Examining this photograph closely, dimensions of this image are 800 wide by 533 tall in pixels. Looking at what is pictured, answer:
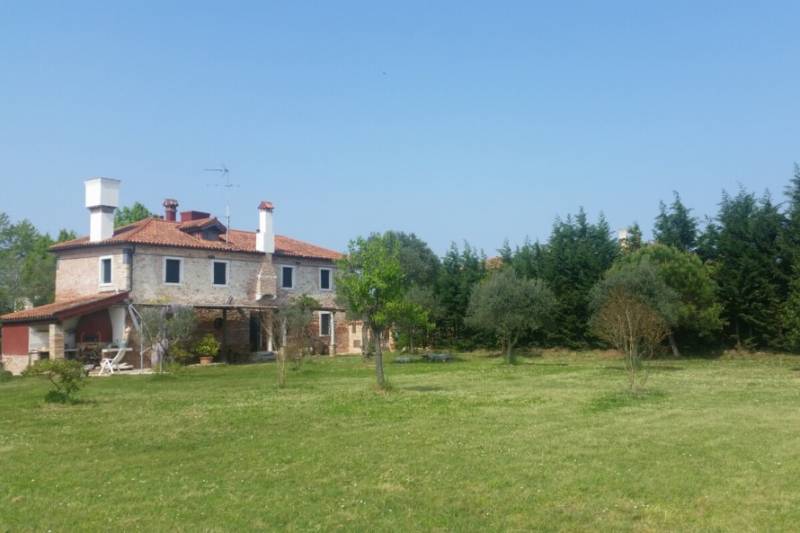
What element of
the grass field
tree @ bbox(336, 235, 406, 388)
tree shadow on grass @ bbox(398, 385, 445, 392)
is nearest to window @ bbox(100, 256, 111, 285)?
the grass field

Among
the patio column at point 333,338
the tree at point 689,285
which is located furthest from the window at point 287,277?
the tree at point 689,285

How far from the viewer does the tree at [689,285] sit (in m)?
37.8

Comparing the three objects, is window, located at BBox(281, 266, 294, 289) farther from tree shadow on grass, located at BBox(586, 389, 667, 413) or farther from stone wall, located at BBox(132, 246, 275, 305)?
tree shadow on grass, located at BBox(586, 389, 667, 413)

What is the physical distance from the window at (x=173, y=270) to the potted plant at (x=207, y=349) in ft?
11.9

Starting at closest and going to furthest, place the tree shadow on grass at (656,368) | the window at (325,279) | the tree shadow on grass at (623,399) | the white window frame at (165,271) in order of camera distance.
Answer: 1. the tree shadow on grass at (623,399)
2. the tree shadow on grass at (656,368)
3. the white window frame at (165,271)
4. the window at (325,279)

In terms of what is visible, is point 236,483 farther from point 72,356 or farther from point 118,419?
point 72,356

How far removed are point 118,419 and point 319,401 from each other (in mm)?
5202

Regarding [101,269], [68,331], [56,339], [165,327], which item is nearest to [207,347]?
[165,327]

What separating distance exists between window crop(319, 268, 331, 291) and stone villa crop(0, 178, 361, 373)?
0.07 metres

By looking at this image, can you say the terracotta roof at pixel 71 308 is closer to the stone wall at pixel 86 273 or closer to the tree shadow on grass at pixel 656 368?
the stone wall at pixel 86 273

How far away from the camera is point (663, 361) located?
3803 cm

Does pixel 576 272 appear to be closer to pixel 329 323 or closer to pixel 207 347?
pixel 329 323

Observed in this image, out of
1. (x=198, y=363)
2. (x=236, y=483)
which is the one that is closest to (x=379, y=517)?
(x=236, y=483)

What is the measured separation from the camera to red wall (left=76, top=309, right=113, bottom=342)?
3966cm
